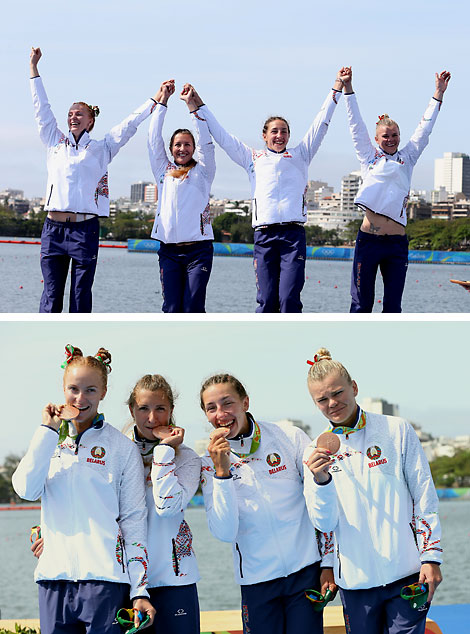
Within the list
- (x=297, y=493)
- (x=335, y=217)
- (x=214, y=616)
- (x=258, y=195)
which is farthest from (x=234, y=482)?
(x=335, y=217)

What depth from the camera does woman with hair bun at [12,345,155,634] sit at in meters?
3.42

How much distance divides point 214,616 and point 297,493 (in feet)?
5.53

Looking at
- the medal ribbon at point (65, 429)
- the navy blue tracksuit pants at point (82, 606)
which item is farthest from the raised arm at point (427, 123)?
the navy blue tracksuit pants at point (82, 606)

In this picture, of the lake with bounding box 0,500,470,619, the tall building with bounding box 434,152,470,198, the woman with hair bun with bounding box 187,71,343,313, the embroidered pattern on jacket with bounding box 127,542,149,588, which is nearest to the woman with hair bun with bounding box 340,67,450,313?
the woman with hair bun with bounding box 187,71,343,313

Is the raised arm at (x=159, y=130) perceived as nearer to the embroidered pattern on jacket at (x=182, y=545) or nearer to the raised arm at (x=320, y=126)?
the raised arm at (x=320, y=126)

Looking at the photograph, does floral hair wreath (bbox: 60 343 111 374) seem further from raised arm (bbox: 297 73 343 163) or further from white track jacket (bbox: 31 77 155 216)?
raised arm (bbox: 297 73 343 163)

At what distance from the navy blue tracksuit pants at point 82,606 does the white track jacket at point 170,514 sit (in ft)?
0.60

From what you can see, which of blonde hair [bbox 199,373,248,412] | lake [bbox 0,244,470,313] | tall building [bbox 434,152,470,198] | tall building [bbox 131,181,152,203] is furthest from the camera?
tall building [bbox 434,152,470,198]

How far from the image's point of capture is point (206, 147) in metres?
5.48

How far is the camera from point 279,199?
561cm

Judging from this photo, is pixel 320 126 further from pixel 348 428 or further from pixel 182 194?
pixel 348 428

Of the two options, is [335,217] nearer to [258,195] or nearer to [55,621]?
[258,195]

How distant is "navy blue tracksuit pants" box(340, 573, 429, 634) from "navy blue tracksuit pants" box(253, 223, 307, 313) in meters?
2.46

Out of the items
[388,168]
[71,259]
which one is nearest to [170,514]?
[71,259]
